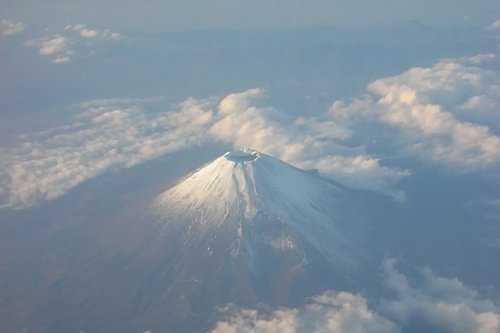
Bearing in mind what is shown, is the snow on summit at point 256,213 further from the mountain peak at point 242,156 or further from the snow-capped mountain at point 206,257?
the snow-capped mountain at point 206,257

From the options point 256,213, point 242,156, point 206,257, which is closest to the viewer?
point 256,213

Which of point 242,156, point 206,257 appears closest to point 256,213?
point 206,257

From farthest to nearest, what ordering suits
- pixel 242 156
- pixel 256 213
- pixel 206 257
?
1. pixel 242 156
2. pixel 206 257
3. pixel 256 213

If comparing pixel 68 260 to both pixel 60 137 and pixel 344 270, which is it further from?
pixel 60 137

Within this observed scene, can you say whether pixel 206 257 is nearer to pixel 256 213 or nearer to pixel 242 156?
pixel 256 213

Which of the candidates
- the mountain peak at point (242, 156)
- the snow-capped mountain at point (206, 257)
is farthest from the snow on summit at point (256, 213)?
the snow-capped mountain at point (206, 257)

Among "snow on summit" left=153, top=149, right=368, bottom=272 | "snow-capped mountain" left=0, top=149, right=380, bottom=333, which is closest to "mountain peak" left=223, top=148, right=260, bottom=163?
"snow on summit" left=153, top=149, right=368, bottom=272

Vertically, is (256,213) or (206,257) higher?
(256,213)

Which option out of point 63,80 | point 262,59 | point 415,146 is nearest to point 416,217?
point 415,146

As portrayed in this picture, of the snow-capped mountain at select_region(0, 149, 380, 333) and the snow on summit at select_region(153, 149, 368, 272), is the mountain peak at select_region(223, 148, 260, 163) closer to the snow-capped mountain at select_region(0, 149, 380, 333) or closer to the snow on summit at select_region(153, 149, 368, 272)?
the snow on summit at select_region(153, 149, 368, 272)
